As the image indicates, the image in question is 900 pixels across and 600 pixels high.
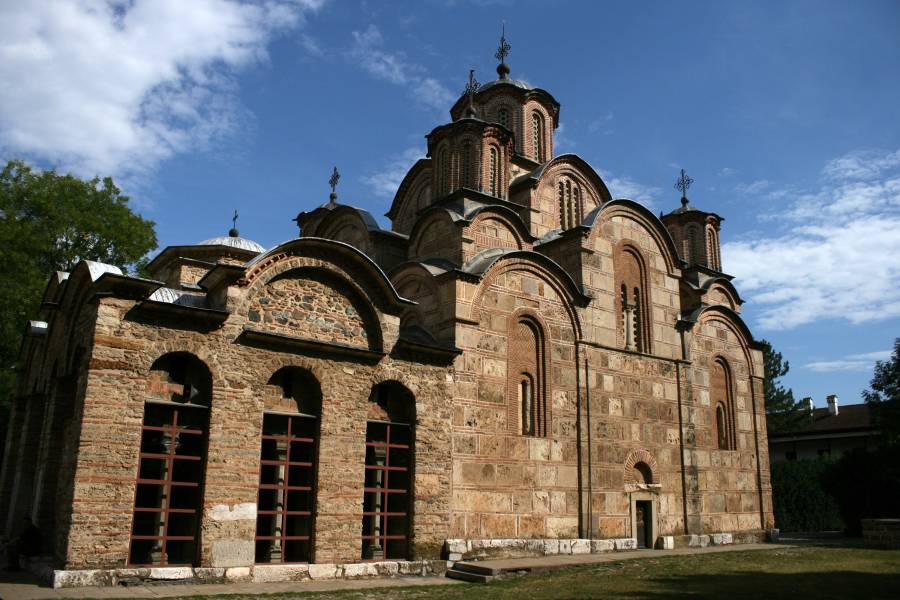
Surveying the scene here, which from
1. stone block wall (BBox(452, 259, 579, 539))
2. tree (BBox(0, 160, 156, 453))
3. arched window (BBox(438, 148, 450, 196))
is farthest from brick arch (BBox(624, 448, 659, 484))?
tree (BBox(0, 160, 156, 453))

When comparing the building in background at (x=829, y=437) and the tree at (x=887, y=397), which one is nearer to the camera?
the tree at (x=887, y=397)

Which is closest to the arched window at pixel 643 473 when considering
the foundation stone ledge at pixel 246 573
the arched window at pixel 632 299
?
the arched window at pixel 632 299

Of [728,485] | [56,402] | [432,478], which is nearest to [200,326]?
[56,402]

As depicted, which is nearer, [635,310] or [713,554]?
[713,554]

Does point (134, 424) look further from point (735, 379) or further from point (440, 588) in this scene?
point (735, 379)

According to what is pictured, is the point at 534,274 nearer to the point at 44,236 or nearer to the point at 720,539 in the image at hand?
the point at 720,539

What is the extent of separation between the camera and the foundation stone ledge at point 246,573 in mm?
8930

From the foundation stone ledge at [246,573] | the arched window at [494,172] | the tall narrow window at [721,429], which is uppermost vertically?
the arched window at [494,172]

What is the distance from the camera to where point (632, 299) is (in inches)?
692

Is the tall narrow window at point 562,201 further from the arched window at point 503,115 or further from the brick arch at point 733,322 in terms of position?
the brick arch at point 733,322

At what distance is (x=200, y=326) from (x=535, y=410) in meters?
7.15

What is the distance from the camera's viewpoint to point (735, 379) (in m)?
19.9

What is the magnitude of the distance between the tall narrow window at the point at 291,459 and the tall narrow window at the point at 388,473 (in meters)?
1.09

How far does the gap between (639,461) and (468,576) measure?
615cm
